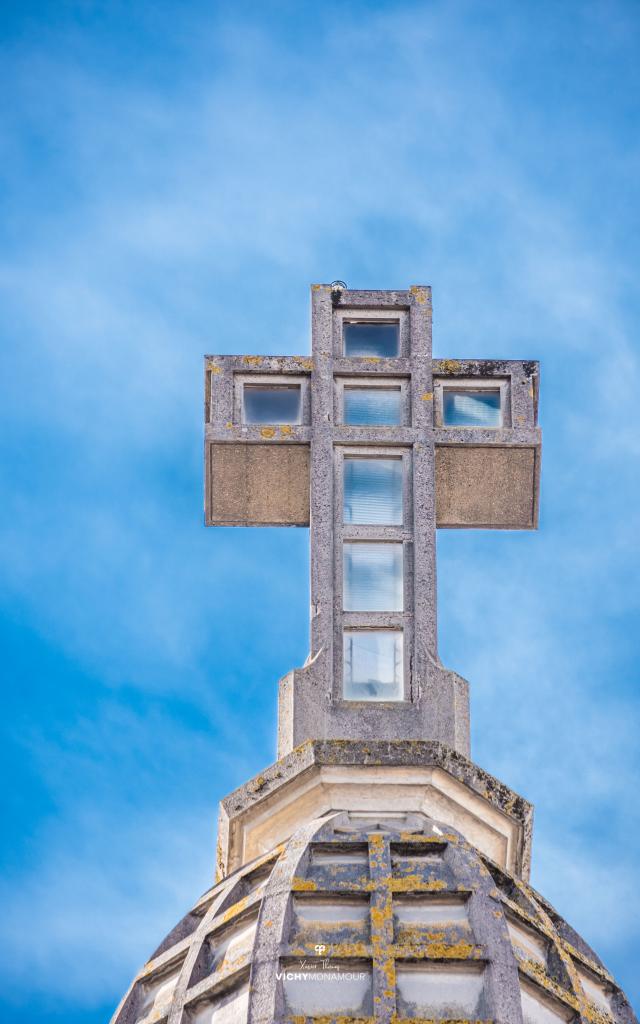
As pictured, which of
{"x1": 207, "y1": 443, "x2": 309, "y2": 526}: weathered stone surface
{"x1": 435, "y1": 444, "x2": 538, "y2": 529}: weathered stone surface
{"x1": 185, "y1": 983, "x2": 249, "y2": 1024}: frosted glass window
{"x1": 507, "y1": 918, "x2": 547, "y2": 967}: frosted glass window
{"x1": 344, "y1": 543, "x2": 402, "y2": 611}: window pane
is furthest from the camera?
{"x1": 435, "y1": 444, "x2": 538, "y2": 529}: weathered stone surface

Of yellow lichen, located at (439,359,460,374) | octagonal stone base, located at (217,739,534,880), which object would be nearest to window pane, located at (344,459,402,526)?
yellow lichen, located at (439,359,460,374)

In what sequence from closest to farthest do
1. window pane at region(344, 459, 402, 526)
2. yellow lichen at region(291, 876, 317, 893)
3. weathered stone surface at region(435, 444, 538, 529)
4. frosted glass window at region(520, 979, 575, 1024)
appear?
frosted glass window at region(520, 979, 575, 1024)
yellow lichen at region(291, 876, 317, 893)
window pane at region(344, 459, 402, 526)
weathered stone surface at region(435, 444, 538, 529)

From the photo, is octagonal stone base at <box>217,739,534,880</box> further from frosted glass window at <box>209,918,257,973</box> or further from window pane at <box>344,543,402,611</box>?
window pane at <box>344,543,402,611</box>

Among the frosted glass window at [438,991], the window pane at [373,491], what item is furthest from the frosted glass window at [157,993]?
the window pane at [373,491]

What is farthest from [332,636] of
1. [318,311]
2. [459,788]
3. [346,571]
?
[318,311]

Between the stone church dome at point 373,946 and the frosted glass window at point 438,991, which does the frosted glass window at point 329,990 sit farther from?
the frosted glass window at point 438,991

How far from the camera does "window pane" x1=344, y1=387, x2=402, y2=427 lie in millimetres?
20047

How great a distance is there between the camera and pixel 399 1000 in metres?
14.7

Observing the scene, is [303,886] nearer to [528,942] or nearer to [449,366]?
[528,942]

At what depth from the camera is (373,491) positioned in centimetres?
1959

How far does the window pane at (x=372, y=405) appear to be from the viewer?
20047 millimetres

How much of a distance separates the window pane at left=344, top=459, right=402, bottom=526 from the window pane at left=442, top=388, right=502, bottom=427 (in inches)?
28.8

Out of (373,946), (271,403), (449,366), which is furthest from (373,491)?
(373,946)

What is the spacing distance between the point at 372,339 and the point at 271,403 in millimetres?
1199
